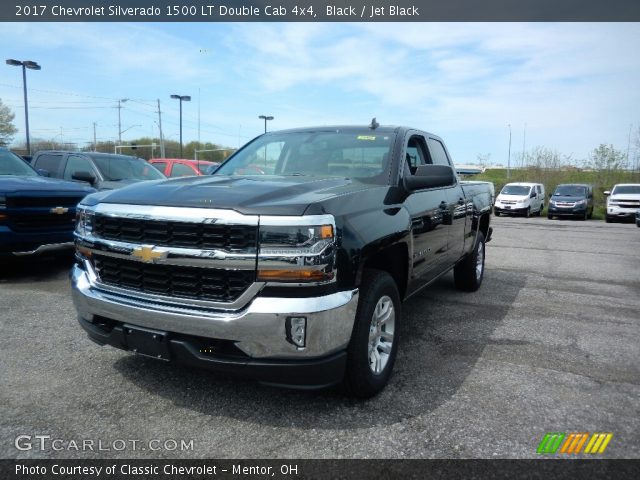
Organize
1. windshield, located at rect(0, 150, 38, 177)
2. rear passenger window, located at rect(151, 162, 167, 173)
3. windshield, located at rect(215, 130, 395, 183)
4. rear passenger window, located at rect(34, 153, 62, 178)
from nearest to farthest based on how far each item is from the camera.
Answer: windshield, located at rect(215, 130, 395, 183), windshield, located at rect(0, 150, 38, 177), rear passenger window, located at rect(34, 153, 62, 178), rear passenger window, located at rect(151, 162, 167, 173)

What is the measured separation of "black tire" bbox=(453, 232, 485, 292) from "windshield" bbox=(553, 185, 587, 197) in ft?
67.2

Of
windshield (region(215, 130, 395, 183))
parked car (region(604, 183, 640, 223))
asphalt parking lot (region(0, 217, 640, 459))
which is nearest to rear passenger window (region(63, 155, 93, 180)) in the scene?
asphalt parking lot (region(0, 217, 640, 459))

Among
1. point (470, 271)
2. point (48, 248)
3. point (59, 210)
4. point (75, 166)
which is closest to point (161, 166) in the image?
point (75, 166)

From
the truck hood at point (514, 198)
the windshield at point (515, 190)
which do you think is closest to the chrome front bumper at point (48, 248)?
the truck hood at point (514, 198)

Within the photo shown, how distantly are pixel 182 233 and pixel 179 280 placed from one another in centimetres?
27

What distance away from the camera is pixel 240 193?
281 centimetres

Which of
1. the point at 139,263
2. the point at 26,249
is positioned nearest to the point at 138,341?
the point at 139,263

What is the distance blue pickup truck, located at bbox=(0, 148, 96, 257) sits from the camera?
577 cm

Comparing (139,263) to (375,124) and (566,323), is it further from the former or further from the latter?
(566,323)

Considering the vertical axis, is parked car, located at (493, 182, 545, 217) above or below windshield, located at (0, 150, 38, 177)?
below

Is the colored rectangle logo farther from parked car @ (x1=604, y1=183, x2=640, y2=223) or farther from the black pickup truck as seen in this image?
parked car @ (x1=604, y1=183, x2=640, y2=223)

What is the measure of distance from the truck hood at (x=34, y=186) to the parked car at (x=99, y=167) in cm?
176

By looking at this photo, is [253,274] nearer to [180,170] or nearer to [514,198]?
[180,170]

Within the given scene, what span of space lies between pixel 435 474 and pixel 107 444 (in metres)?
1.72
